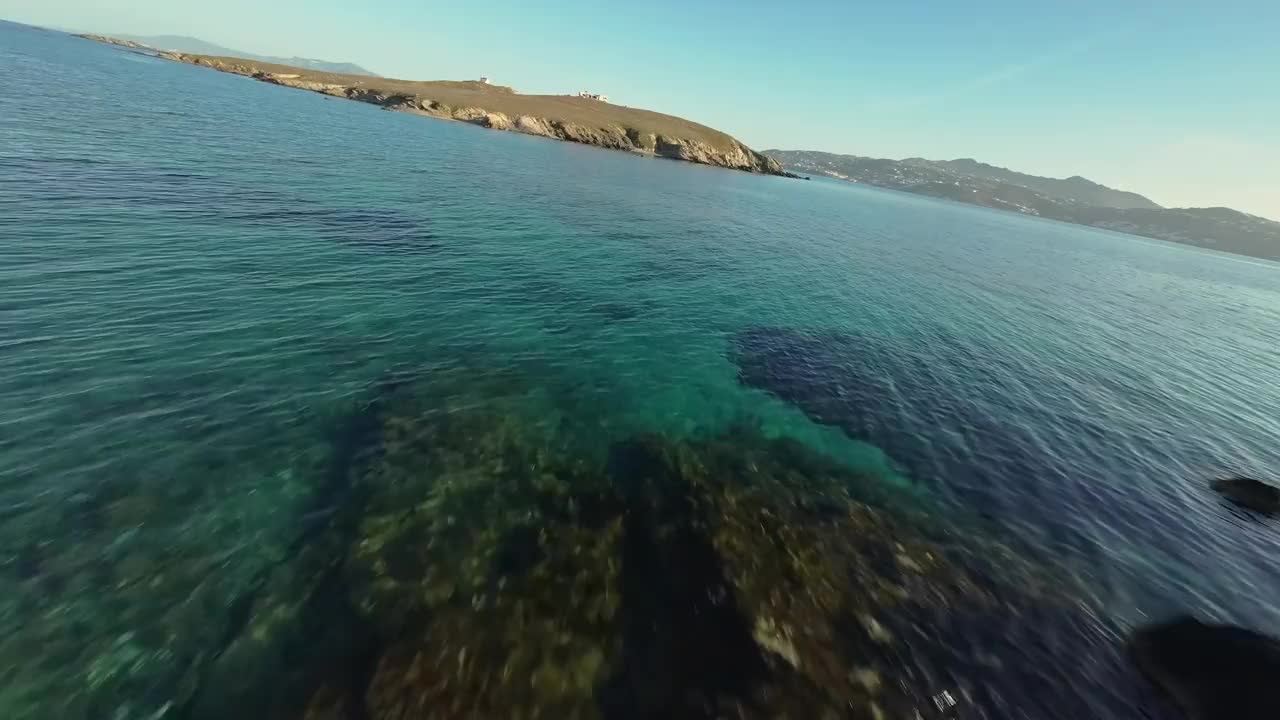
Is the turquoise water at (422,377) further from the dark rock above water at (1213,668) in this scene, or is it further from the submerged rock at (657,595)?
the submerged rock at (657,595)

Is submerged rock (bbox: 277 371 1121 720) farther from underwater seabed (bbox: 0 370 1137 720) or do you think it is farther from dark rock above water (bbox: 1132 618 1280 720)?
dark rock above water (bbox: 1132 618 1280 720)

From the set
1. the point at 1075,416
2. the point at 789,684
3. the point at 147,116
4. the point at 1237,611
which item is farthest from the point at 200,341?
the point at 147,116

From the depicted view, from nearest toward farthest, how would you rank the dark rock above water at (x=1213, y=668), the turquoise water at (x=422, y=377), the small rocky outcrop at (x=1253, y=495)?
the turquoise water at (x=422, y=377), the dark rock above water at (x=1213, y=668), the small rocky outcrop at (x=1253, y=495)

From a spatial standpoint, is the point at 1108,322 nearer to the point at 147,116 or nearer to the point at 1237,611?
the point at 1237,611

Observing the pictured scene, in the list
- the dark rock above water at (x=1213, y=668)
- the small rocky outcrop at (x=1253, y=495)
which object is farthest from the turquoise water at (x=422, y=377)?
the small rocky outcrop at (x=1253, y=495)

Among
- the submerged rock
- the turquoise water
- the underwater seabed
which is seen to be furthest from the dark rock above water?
the submerged rock

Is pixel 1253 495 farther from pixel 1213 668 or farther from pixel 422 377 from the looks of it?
pixel 422 377
